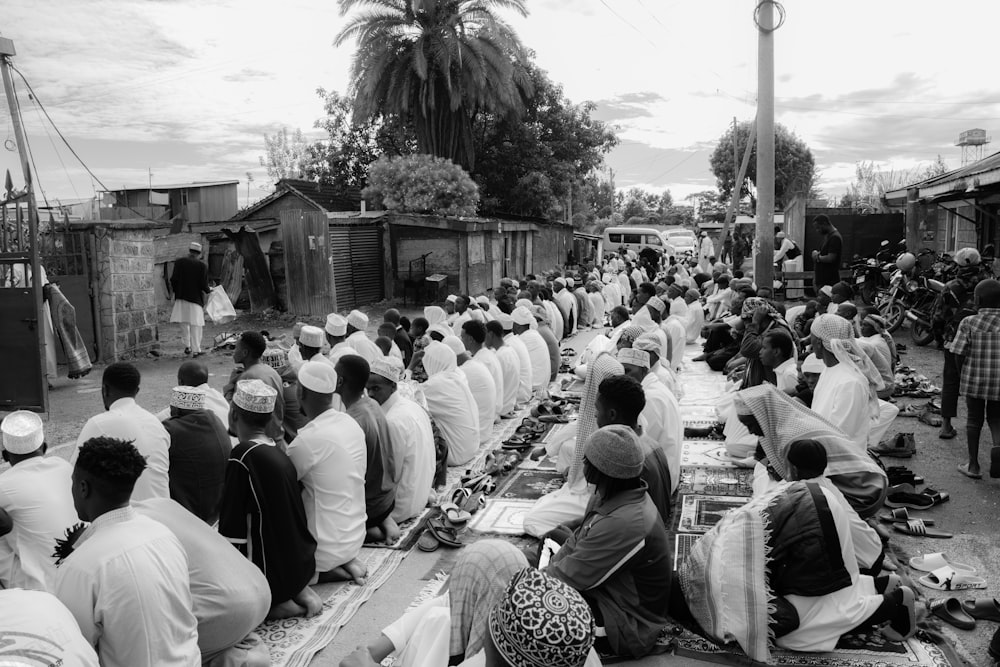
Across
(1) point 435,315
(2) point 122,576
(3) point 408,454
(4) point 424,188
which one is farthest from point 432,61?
(2) point 122,576

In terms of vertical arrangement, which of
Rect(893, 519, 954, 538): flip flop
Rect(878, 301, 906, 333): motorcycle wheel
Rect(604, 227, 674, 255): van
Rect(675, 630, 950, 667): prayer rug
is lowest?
Rect(675, 630, 950, 667): prayer rug

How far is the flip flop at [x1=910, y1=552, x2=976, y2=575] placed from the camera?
4.58 metres

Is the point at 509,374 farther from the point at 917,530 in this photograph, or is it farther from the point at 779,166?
the point at 779,166

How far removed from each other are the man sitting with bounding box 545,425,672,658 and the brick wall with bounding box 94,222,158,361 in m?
9.38

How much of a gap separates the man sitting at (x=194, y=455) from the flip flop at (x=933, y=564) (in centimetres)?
397

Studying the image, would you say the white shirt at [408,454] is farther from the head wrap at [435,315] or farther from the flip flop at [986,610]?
the head wrap at [435,315]

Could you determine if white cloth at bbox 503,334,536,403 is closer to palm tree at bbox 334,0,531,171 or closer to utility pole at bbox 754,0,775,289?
utility pole at bbox 754,0,775,289

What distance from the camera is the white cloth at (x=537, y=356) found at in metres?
9.45

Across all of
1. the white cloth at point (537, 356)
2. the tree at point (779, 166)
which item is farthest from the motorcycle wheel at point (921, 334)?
the tree at point (779, 166)

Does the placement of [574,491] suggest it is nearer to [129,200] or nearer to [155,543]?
[155,543]

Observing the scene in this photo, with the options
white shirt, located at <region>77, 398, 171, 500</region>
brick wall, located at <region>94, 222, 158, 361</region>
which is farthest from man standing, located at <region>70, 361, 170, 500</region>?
brick wall, located at <region>94, 222, 158, 361</region>

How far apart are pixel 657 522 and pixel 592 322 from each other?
484 inches

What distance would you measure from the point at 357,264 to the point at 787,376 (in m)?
12.8

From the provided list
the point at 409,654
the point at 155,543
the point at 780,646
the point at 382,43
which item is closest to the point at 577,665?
the point at 409,654
